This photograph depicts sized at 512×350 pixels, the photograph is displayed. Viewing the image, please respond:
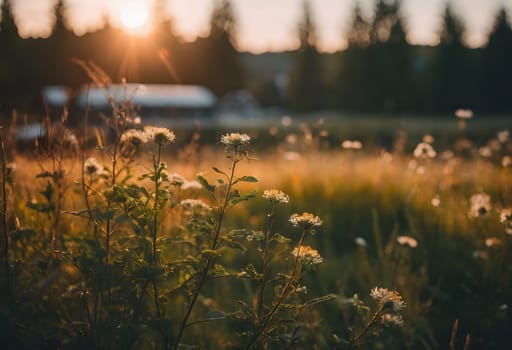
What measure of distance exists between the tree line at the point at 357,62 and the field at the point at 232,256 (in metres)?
35.9

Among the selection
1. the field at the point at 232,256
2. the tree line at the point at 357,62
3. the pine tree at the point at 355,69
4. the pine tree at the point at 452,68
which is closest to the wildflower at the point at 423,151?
the field at the point at 232,256

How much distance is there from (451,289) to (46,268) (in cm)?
310

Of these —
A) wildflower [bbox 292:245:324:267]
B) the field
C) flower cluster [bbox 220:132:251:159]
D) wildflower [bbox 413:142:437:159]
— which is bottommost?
the field

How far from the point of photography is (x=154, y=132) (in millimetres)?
1636

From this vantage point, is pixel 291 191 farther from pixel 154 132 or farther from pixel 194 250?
pixel 154 132

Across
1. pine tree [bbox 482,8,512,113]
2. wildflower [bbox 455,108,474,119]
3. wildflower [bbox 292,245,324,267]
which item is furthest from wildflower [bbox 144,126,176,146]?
pine tree [bbox 482,8,512,113]

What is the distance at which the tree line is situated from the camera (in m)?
40.7

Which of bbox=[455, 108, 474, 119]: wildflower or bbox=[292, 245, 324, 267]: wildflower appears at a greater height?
bbox=[455, 108, 474, 119]: wildflower

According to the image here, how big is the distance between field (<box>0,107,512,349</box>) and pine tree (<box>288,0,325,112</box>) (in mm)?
42012

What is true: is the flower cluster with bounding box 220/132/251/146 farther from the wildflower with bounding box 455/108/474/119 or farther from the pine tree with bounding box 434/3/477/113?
the pine tree with bounding box 434/3/477/113

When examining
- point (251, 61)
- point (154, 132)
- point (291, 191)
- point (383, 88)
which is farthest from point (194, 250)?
point (251, 61)

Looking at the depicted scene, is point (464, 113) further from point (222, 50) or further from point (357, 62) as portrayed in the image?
point (222, 50)

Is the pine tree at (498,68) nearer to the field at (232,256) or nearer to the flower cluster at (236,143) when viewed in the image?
the field at (232,256)

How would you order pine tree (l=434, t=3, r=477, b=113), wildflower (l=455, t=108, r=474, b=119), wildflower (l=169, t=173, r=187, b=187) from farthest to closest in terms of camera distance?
pine tree (l=434, t=3, r=477, b=113), wildflower (l=455, t=108, r=474, b=119), wildflower (l=169, t=173, r=187, b=187)
